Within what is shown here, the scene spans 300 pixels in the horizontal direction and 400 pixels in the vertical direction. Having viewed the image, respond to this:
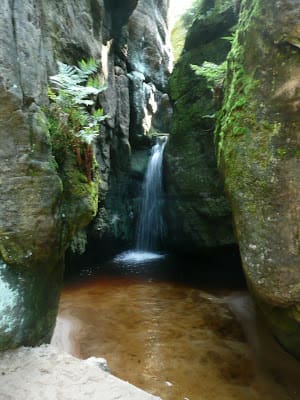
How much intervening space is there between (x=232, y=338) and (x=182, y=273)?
518cm

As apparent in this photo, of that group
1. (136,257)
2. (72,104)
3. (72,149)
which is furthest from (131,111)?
(72,149)

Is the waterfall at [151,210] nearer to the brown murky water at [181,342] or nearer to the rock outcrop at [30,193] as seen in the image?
the brown murky water at [181,342]

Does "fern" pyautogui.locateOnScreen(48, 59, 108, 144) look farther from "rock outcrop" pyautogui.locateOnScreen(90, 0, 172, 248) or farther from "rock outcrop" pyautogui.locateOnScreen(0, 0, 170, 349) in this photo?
"rock outcrop" pyautogui.locateOnScreen(90, 0, 172, 248)

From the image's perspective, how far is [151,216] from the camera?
15164 mm

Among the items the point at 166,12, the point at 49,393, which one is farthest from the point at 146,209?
the point at 166,12

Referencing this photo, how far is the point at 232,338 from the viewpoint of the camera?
6465mm

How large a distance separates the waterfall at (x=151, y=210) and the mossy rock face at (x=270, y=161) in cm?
953

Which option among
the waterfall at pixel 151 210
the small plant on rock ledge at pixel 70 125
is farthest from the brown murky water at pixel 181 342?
the waterfall at pixel 151 210

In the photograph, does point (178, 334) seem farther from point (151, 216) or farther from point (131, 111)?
point (131, 111)

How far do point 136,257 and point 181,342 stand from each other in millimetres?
8042

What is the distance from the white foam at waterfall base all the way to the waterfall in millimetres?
373

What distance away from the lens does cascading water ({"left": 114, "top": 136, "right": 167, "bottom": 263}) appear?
14.8 meters

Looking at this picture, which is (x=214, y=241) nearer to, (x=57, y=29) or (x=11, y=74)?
→ (x=57, y=29)

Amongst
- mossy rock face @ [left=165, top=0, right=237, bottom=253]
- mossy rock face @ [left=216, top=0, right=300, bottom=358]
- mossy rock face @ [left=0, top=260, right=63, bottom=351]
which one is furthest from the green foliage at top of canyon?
mossy rock face @ [left=165, top=0, right=237, bottom=253]
